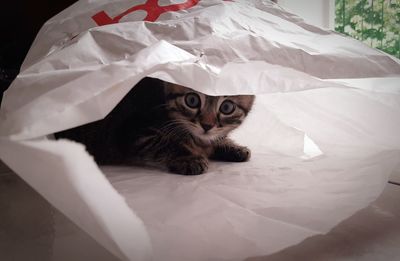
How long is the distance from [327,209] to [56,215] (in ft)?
1.39

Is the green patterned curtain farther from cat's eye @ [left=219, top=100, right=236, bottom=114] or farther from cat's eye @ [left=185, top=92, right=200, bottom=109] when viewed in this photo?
cat's eye @ [left=185, top=92, right=200, bottom=109]

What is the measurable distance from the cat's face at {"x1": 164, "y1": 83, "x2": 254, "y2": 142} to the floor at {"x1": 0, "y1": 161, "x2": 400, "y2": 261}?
0.33 metres

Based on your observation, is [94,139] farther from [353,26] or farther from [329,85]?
[353,26]

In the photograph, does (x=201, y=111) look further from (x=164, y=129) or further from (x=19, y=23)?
(x=19, y=23)

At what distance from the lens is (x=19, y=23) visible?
1.47 metres

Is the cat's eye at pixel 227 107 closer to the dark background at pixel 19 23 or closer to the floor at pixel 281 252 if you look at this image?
the floor at pixel 281 252

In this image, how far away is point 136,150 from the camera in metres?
0.92

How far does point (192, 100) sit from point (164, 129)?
10 centimetres

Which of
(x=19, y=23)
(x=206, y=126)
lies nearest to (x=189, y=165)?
(x=206, y=126)

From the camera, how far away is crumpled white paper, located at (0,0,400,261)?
386 millimetres

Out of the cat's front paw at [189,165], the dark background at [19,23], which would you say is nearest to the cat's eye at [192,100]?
the cat's front paw at [189,165]

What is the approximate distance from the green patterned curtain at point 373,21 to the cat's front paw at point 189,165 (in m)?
0.86

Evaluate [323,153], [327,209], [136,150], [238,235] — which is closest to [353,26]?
[323,153]

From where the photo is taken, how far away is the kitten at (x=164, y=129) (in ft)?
2.86
